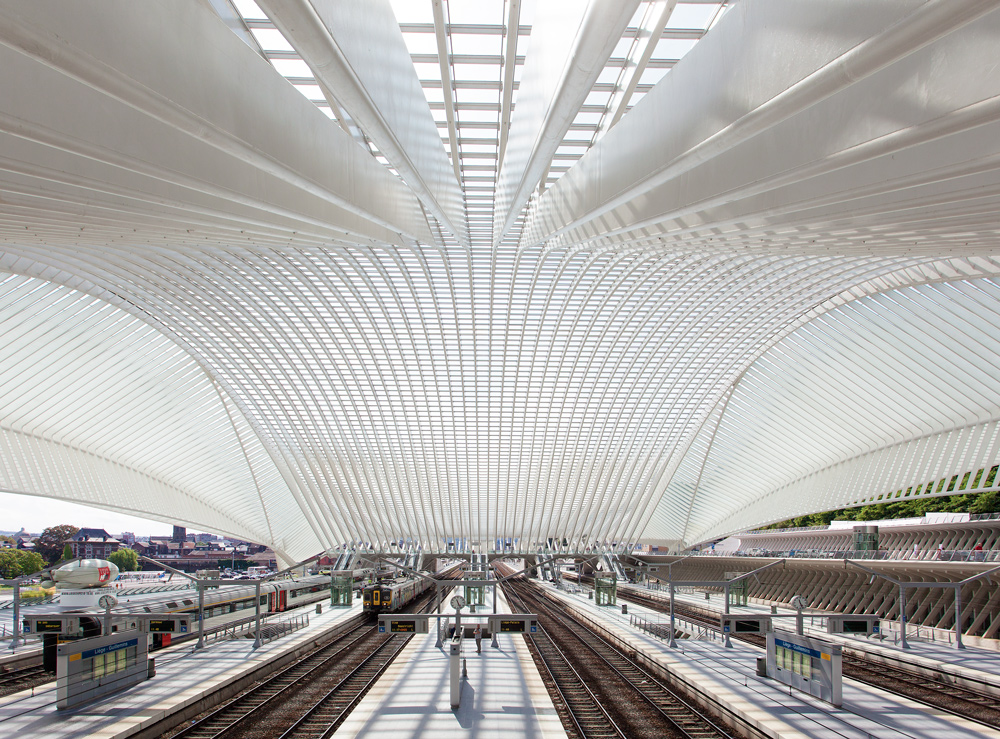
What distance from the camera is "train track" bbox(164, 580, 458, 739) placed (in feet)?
64.8

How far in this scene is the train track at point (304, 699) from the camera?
19766 millimetres

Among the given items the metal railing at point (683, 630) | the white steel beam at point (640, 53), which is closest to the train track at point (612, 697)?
the metal railing at point (683, 630)

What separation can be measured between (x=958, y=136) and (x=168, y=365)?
162ft

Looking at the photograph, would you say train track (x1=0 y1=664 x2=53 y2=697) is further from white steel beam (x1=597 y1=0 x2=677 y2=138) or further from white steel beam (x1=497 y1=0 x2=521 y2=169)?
white steel beam (x1=597 y1=0 x2=677 y2=138)

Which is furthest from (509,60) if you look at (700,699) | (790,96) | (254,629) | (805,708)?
(254,629)

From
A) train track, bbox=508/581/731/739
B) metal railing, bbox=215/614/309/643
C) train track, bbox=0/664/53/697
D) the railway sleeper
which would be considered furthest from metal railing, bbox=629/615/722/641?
train track, bbox=0/664/53/697

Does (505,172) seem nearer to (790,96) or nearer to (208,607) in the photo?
(790,96)

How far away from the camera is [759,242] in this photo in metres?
22.0

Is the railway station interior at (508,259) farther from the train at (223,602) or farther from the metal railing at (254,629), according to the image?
the metal railing at (254,629)

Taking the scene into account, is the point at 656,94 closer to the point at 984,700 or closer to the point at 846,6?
the point at 846,6

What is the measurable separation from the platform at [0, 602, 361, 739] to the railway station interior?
0.72ft

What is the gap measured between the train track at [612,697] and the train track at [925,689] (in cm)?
702

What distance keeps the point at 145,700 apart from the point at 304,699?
5.05 meters

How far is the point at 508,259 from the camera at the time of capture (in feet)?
137
